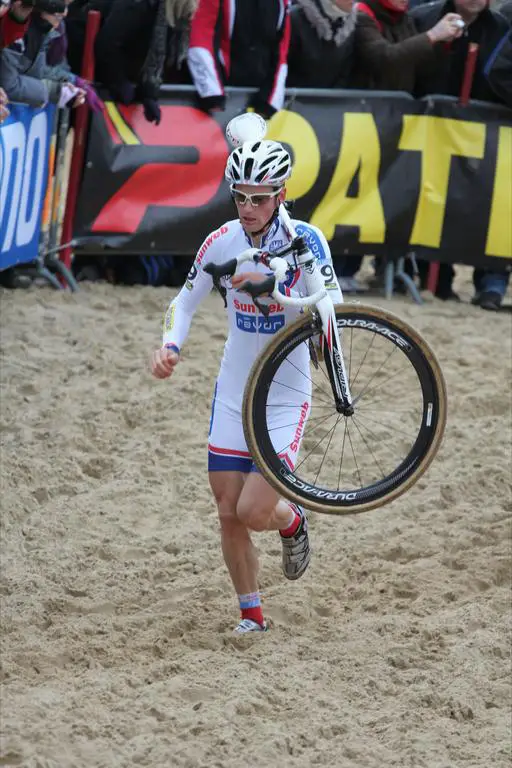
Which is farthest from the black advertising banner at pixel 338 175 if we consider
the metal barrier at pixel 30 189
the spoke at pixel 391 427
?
the spoke at pixel 391 427

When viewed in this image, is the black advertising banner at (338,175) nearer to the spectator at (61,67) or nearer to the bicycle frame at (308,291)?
the spectator at (61,67)

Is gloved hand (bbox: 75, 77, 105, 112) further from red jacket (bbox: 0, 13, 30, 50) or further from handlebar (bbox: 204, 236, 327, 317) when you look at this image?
handlebar (bbox: 204, 236, 327, 317)

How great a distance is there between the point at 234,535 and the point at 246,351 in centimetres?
97

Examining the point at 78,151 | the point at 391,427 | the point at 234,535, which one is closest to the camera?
the point at 234,535

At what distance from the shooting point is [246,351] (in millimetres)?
6496

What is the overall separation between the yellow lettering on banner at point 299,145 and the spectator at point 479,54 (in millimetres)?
1294

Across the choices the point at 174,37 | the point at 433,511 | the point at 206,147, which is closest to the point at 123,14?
the point at 174,37

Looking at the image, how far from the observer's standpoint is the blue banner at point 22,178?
9719 mm

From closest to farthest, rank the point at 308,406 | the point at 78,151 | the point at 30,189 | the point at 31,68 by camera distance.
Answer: the point at 308,406 < the point at 31,68 < the point at 30,189 < the point at 78,151

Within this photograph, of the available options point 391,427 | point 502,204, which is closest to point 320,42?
point 502,204

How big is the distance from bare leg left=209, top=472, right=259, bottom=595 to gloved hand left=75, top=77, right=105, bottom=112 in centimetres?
479

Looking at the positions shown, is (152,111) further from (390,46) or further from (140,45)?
(390,46)

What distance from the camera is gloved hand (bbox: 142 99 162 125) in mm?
10555

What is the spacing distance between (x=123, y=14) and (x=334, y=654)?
561 cm
